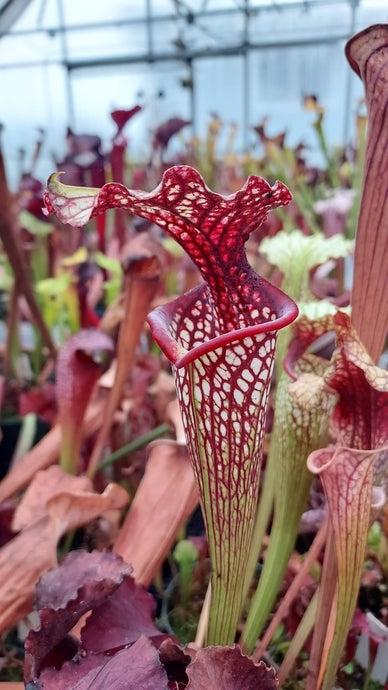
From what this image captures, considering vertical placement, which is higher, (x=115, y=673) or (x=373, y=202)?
(x=373, y=202)

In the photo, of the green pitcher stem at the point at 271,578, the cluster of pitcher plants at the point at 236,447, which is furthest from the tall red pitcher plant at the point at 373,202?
the green pitcher stem at the point at 271,578

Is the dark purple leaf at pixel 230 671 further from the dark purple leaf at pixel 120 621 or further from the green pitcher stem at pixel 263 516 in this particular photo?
the green pitcher stem at pixel 263 516

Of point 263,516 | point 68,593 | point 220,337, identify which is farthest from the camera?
point 263,516

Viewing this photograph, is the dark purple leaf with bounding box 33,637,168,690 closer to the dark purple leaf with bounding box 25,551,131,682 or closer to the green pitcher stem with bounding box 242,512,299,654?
the dark purple leaf with bounding box 25,551,131,682

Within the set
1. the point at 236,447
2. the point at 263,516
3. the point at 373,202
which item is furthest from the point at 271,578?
the point at 373,202

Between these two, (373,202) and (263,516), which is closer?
(373,202)

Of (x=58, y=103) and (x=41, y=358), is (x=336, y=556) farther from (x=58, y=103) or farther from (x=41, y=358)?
(x=58, y=103)

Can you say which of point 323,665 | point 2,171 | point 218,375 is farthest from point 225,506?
point 2,171

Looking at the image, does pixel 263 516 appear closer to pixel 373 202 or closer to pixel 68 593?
pixel 68 593
